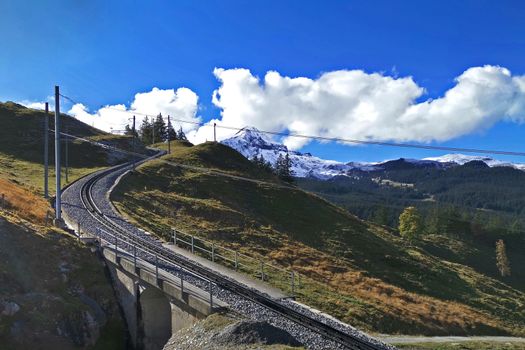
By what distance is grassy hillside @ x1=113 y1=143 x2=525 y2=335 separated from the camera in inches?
1252

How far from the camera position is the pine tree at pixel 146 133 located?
145 meters

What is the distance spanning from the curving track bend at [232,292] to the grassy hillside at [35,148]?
54.2ft

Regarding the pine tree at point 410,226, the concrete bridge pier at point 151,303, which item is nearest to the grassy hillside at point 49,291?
the concrete bridge pier at point 151,303

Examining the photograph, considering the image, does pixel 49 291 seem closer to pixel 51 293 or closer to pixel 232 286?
pixel 51 293

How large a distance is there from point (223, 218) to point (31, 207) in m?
26.0

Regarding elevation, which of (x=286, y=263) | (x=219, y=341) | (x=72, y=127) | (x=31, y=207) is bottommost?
(x=286, y=263)

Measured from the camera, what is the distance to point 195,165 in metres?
89.8

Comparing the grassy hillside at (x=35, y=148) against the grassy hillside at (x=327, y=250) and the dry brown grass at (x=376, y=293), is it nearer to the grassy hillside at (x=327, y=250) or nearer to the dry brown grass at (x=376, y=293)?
the grassy hillside at (x=327, y=250)

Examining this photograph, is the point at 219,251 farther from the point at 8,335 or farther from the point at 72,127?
the point at 72,127

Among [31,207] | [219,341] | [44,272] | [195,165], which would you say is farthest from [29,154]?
[219,341]

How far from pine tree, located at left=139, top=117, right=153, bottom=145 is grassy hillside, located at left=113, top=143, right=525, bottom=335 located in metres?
54.0

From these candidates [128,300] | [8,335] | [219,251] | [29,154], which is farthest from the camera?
[29,154]

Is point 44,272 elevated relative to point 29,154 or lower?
lower

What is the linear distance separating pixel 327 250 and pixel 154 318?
38.3 metres
